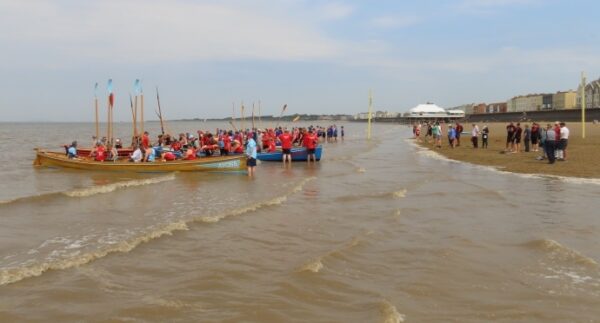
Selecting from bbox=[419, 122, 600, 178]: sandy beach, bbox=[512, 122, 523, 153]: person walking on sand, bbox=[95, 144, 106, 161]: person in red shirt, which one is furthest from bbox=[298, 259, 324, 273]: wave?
bbox=[512, 122, 523, 153]: person walking on sand

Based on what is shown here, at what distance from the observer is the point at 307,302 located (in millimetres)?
5645

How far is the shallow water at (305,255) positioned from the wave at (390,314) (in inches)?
0.5

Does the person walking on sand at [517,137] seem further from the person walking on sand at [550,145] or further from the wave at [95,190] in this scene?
the wave at [95,190]

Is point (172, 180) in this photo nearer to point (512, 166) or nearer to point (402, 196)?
point (402, 196)

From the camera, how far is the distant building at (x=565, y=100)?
369ft

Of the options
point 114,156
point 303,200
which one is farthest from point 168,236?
point 114,156

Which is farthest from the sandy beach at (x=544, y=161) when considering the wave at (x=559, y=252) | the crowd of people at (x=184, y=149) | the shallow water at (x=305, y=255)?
the wave at (x=559, y=252)

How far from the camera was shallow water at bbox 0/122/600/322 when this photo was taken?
5.46 metres

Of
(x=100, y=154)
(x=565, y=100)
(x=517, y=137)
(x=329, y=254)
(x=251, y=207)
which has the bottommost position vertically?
(x=329, y=254)

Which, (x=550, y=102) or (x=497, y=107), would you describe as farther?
(x=497, y=107)

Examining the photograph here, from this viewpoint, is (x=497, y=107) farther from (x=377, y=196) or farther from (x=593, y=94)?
(x=377, y=196)

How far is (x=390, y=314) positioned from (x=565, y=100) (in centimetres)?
12466

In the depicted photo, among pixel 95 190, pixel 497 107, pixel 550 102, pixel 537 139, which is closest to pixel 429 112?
pixel 550 102

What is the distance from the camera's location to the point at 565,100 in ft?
377
